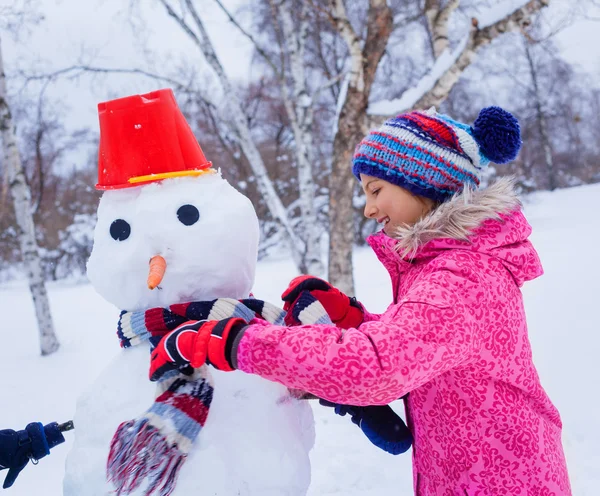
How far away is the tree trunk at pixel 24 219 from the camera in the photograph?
5.38 meters

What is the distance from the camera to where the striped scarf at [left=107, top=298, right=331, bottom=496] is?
3.78 feet

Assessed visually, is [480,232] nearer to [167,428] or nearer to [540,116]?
[167,428]

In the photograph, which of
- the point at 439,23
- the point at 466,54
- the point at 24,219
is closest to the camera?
the point at 466,54

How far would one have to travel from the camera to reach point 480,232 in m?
1.07

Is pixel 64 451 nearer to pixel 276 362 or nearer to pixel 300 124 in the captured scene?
pixel 276 362

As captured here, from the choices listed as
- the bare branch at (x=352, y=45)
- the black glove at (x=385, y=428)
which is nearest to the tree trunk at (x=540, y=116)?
the bare branch at (x=352, y=45)

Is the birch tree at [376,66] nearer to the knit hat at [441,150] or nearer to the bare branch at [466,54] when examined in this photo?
the bare branch at [466,54]

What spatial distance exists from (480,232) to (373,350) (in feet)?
1.37

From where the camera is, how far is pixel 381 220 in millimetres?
1295

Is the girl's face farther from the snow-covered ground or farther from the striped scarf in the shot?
the snow-covered ground

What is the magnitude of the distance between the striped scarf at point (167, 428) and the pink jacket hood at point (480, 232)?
309 millimetres

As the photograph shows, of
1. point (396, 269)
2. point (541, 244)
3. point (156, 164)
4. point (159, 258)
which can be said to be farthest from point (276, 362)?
point (541, 244)

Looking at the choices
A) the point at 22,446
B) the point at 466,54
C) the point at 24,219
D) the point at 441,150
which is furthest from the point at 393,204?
the point at 24,219

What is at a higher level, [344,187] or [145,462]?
[344,187]
